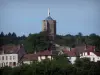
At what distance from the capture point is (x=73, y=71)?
21.3 ft

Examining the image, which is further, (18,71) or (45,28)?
(45,28)

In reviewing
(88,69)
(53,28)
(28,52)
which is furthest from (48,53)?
(88,69)

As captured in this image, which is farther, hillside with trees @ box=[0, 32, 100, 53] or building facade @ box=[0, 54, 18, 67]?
hillside with trees @ box=[0, 32, 100, 53]

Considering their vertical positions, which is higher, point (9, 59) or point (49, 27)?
point (49, 27)

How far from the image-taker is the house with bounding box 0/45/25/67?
7.88m

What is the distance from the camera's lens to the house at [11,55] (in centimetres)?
788

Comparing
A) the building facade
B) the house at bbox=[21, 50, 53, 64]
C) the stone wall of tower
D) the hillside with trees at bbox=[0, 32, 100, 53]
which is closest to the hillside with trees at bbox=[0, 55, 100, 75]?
the building facade

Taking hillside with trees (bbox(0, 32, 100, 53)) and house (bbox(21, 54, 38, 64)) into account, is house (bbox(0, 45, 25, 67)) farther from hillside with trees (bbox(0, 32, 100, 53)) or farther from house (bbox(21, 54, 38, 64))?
hillside with trees (bbox(0, 32, 100, 53))

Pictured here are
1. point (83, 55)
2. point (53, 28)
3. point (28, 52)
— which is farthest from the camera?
point (53, 28)

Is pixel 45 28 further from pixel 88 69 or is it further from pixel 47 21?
pixel 88 69

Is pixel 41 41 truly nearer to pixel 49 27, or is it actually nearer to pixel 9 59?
pixel 49 27

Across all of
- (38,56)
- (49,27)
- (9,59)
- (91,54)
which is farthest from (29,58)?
(49,27)

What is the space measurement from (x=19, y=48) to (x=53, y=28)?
53.4 inches

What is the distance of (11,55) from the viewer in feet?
27.7
